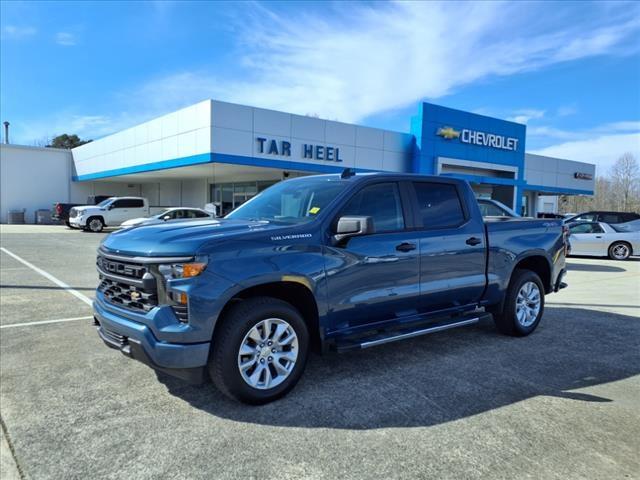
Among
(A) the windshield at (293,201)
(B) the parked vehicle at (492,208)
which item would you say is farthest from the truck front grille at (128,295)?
(B) the parked vehicle at (492,208)

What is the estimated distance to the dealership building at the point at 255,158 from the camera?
71.6ft

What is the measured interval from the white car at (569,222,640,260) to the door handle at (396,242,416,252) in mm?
14438

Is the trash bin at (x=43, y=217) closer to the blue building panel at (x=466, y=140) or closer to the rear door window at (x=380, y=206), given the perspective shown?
the blue building panel at (x=466, y=140)

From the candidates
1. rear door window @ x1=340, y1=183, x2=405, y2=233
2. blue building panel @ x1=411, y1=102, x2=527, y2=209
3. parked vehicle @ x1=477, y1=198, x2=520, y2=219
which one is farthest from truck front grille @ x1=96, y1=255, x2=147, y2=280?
blue building panel @ x1=411, y1=102, x2=527, y2=209

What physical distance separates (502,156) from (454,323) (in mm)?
30649

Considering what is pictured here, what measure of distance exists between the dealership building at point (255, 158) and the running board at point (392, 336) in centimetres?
1724

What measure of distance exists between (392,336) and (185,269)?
79.8 inches

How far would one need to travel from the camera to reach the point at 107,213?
25797mm

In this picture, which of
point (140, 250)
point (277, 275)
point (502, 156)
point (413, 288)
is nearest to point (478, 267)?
point (413, 288)

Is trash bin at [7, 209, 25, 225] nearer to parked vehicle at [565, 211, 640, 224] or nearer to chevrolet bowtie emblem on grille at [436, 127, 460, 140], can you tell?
chevrolet bowtie emblem on grille at [436, 127, 460, 140]

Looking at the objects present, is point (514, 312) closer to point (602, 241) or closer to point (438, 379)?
point (438, 379)

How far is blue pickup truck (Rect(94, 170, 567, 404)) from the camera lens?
11.3ft

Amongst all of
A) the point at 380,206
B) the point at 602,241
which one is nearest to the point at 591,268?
the point at 602,241

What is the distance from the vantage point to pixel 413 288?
4.68 metres
